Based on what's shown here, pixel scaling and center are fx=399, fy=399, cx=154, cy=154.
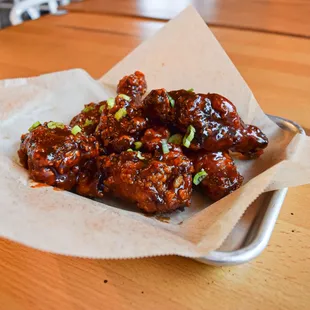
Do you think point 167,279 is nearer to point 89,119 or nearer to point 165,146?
point 165,146

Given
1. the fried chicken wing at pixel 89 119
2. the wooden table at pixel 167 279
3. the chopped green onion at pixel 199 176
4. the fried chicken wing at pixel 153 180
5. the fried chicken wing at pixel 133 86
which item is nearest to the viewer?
the wooden table at pixel 167 279

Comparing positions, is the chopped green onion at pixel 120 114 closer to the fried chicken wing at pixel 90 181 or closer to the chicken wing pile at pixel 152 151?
the chicken wing pile at pixel 152 151

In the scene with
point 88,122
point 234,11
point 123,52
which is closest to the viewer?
point 88,122

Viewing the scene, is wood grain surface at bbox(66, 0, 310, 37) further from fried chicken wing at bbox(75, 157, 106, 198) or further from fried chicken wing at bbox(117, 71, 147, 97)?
fried chicken wing at bbox(75, 157, 106, 198)

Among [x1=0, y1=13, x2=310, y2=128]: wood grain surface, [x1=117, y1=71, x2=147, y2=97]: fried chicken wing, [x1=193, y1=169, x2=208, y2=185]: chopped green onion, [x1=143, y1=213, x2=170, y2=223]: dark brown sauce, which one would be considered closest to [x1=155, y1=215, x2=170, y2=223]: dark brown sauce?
[x1=143, y1=213, x2=170, y2=223]: dark brown sauce

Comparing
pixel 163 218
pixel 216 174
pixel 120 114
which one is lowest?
pixel 163 218

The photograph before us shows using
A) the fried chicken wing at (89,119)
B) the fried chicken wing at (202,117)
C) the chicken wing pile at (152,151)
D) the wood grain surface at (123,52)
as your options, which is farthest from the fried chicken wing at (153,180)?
the wood grain surface at (123,52)

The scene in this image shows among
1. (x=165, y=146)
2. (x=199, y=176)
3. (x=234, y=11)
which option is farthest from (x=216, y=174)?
(x=234, y=11)
